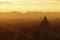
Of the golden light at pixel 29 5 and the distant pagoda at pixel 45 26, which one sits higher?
the golden light at pixel 29 5

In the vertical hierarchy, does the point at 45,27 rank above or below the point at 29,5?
below

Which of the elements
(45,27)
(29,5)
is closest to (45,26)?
(45,27)

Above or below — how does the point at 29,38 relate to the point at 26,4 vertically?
below

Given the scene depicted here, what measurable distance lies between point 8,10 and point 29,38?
0.20 m

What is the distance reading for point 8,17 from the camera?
86 cm

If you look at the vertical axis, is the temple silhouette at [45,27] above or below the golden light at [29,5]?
below

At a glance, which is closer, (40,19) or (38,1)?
(40,19)

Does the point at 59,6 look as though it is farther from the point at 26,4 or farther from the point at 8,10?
the point at 8,10

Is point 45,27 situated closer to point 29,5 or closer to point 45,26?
point 45,26

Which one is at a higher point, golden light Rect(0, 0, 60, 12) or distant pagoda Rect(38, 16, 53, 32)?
golden light Rect(0, 0, 60, 12)

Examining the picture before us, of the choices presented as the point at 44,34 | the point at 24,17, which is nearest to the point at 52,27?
the point at 44,34

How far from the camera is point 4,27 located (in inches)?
33.7

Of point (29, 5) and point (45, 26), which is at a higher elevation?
point (29, 5)

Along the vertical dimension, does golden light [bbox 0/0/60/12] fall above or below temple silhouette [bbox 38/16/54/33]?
above
